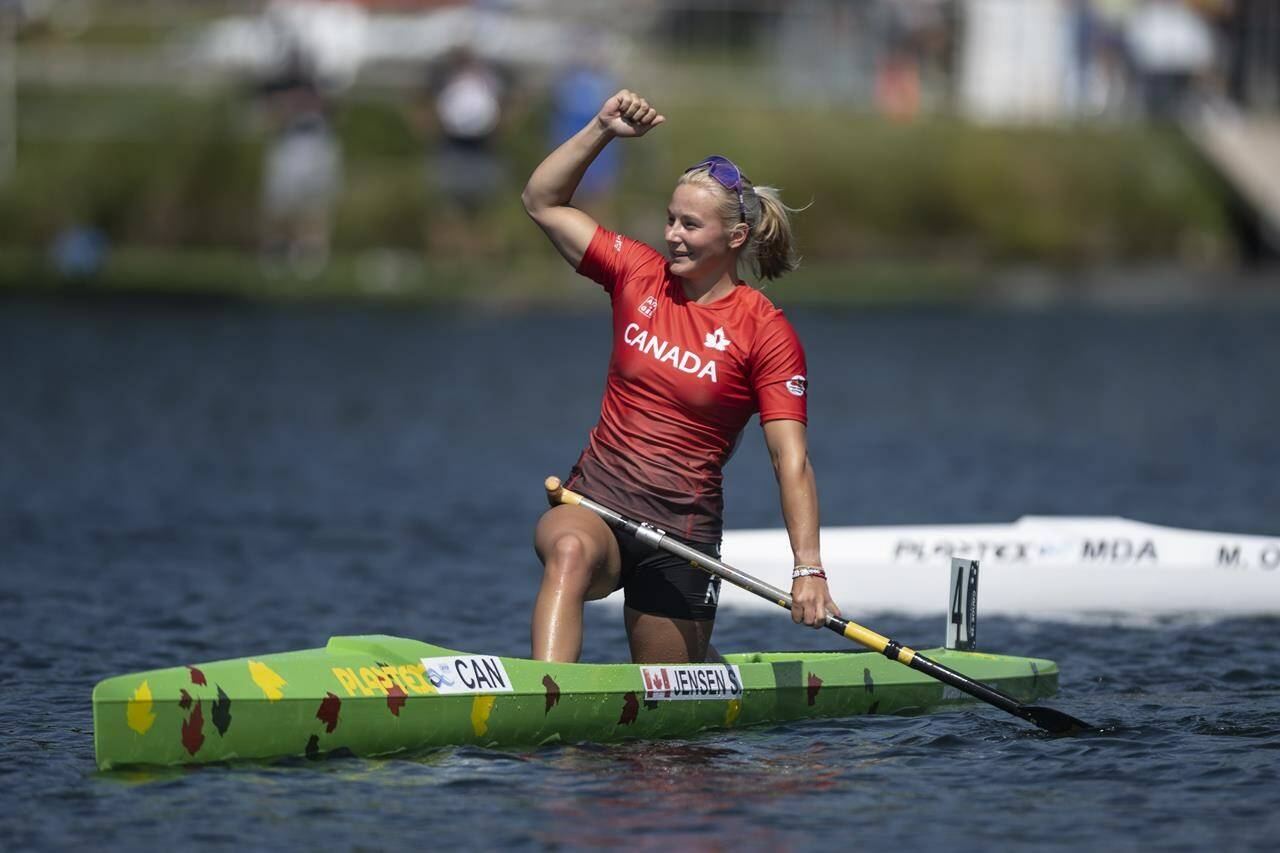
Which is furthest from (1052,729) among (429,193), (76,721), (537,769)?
(429,193)

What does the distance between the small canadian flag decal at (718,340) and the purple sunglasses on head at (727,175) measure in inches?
17.8

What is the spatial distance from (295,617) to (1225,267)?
83.6 feet

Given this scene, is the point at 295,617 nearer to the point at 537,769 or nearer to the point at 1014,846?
the point at 537,769

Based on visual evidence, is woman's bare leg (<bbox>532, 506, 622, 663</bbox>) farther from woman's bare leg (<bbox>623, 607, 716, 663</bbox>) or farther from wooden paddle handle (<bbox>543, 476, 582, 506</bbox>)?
woman's bare leg (<bbox>623, 607, 716, 663</bbox>)

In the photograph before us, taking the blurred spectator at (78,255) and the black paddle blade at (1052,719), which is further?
the blurred spectator at (78,255)

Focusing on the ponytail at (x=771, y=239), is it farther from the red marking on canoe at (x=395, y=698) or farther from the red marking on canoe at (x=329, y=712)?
the red marking on canoe at (x=329, y=712)

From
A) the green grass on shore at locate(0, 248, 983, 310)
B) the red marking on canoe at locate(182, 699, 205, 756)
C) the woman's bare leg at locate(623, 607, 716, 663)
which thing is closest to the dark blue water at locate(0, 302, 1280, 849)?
the red marking on canoe at locate(182, 699, 205, 756)

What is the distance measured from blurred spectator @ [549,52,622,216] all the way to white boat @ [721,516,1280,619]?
Answer: 52.4ft

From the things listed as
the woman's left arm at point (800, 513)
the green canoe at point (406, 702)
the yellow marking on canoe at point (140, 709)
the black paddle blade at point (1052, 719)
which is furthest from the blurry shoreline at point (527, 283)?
the yellow marking on canoe at point (140, 709)

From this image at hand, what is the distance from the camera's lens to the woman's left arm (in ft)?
27.1

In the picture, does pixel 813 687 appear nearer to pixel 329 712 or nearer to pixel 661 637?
pixel 661 637

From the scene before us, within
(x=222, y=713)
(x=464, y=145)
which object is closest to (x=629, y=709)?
(x=222, y=713)

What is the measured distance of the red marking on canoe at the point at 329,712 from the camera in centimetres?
806

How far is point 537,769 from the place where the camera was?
8297 millimetres
